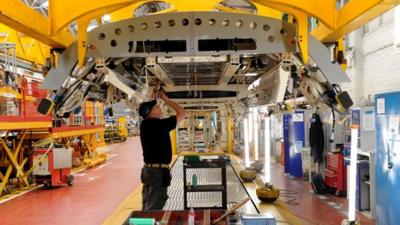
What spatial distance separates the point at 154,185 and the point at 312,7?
9.13 feet

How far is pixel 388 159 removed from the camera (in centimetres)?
566

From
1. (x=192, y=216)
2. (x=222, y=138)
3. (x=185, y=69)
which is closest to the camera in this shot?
(x=192, y=216)

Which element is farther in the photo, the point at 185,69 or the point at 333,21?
the point at 185,69

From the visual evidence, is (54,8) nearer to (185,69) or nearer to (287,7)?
(287,7)

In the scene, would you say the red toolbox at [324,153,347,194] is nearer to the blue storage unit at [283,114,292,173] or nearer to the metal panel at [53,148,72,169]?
the blue storage unit at [283,114,292,173]

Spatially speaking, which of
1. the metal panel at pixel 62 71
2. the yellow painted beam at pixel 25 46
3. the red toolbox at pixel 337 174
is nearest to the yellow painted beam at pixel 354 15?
the metal panel at pixel 62 71

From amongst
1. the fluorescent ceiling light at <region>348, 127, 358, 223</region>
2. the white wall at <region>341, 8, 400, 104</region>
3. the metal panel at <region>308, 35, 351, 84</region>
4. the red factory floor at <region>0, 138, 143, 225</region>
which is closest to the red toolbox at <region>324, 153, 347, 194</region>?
the white wall at <region>341, 8, 400, 104</region>

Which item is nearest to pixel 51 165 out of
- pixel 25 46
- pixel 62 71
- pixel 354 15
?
pixel 25 46

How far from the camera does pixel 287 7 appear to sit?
7.93ft

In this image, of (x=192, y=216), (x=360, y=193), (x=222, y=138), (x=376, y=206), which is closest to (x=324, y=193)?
(x=360, y=193)

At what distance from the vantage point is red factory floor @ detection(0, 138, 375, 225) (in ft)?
22.4

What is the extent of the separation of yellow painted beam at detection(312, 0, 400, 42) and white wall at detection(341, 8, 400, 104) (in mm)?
5500

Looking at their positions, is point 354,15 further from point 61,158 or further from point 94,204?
point 61,158

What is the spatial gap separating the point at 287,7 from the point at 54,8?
1376 millimetres
